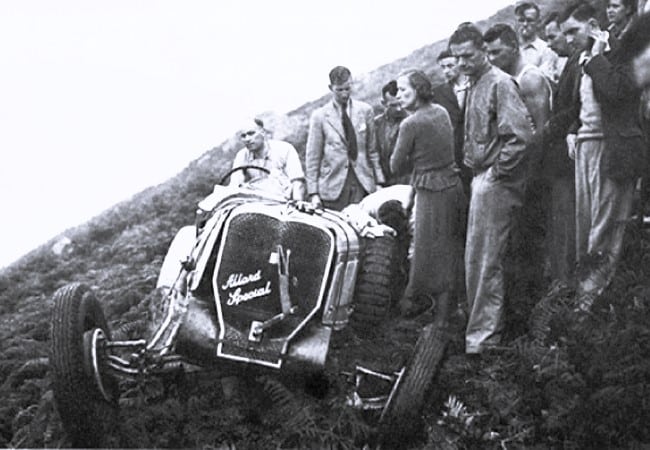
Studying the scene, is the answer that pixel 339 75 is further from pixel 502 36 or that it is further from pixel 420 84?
pixel 502 36

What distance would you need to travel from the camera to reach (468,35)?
17.8ft

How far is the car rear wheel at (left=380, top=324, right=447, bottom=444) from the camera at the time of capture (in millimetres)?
4461

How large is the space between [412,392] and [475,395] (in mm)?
454

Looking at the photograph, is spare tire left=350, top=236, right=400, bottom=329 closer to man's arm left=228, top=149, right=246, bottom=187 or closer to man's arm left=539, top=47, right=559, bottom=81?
man's arm left=228, top=149, right=246, bottom=187

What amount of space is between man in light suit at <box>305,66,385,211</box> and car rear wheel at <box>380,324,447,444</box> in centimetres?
256

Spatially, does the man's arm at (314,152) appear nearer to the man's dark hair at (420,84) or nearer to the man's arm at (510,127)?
the man's dark hair at (420,84)

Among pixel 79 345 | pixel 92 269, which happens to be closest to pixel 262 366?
pixel 79 345

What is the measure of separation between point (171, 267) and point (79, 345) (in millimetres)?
829

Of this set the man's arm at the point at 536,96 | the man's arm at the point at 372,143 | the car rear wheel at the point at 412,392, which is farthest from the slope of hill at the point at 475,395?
the man's arm at the point at 372,143

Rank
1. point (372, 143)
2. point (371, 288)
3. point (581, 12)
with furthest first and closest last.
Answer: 1. point (372, 143)
2. point (581, 12)
3. point (371, 288)

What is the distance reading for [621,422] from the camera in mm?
4402

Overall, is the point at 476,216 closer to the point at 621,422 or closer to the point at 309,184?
the point at 621,422

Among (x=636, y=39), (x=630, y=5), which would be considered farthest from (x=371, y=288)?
(x=630, y=5)

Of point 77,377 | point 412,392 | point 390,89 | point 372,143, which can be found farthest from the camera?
point 372,143
